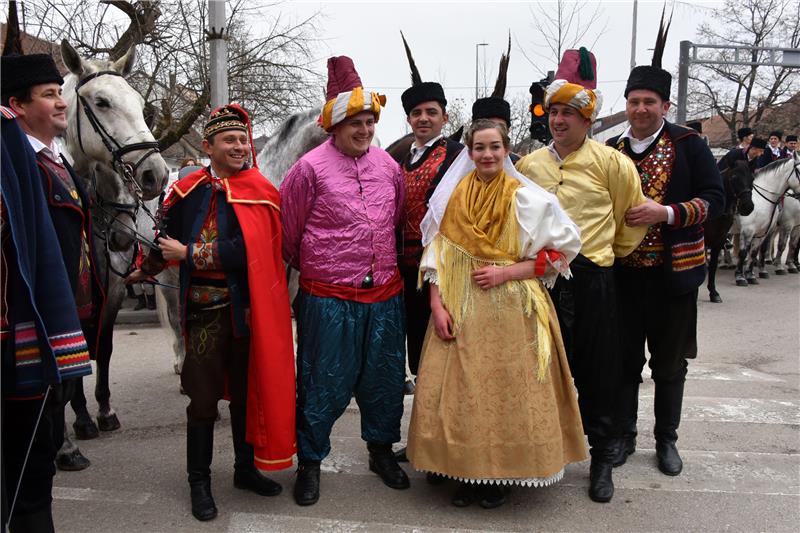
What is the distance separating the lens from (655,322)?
3.68 m

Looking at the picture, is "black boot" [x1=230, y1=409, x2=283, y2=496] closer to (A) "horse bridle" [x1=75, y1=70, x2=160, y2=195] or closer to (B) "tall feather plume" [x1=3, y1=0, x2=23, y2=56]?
(A) "horse bridle" [x1=75, y1=70, x2=160, y2=195]

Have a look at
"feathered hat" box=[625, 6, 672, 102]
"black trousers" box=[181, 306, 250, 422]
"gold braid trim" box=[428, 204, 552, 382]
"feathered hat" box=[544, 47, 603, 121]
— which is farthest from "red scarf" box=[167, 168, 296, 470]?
"feathered hat" box=[625, 6, 672, 102]

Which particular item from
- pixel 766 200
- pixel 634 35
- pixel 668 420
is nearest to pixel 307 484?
pixel 668 420

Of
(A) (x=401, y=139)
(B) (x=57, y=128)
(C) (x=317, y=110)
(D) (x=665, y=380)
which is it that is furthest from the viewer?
(A) (x=401, y=139)

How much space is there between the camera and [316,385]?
10.9 feet

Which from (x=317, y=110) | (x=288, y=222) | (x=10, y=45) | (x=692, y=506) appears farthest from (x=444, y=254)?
(x=10, y=45)

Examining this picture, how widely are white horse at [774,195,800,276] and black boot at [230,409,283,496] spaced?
12.0m

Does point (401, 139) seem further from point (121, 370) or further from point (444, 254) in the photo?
point (121, 370)

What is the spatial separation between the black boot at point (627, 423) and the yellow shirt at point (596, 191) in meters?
0.90

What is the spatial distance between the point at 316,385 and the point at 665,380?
1.96 m

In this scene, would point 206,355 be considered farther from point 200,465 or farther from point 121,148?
point 121,148

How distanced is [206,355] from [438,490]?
138 cm

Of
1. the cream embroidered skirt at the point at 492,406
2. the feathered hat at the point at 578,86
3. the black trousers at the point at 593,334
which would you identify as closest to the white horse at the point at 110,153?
the cream embroidered skirt at the point at 492,406

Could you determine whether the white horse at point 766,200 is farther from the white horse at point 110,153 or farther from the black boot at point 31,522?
the black boot at point 31,522
